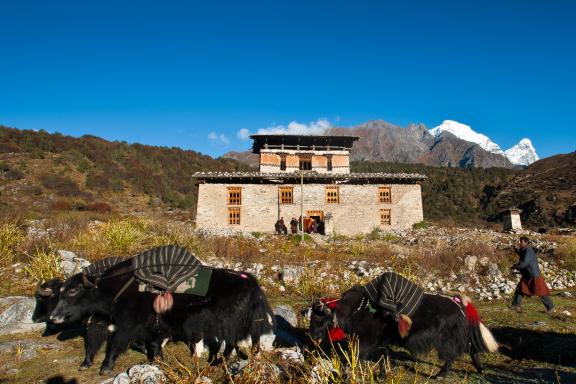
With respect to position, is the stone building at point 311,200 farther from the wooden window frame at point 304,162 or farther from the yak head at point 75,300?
the yak head at point 75,300

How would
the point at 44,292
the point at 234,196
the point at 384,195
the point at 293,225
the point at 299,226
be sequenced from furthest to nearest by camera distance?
the point at 384,195 → the point at 234,196 → the point at 299,226 → the point at 293,225 → the point at 44,292

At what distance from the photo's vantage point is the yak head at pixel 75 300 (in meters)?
4.53

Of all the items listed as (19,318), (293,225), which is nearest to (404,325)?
(19,318)

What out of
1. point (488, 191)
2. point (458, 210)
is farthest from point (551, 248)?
point (488, 191)

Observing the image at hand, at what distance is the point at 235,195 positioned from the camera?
25062mm

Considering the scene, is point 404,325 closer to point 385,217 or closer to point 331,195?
point 331,195

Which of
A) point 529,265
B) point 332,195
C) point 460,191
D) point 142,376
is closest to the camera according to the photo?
point 142,376

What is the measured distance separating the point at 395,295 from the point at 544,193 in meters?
55.4

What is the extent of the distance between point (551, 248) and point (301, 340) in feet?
42.6

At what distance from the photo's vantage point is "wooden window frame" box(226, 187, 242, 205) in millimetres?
24953

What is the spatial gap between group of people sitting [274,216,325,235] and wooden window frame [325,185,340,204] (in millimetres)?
1568

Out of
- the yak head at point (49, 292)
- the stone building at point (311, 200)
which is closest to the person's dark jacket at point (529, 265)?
the yak head at point (49, 292)

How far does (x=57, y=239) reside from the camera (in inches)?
449

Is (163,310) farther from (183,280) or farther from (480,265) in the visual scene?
(480,265)
